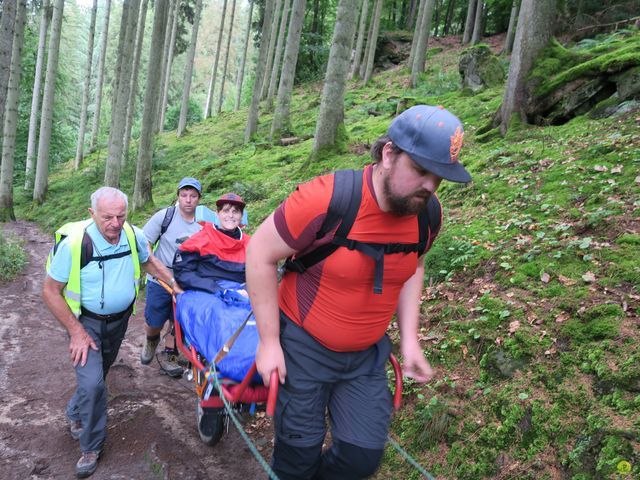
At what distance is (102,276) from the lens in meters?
3.83

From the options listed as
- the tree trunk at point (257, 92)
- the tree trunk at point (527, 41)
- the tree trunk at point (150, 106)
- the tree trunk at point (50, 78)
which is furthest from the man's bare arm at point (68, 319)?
the tree trunk at point (50, 78)

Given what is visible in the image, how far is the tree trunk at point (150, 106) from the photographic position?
42.2 feet

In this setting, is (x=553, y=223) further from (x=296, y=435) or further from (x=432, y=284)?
(x=296, y=435)

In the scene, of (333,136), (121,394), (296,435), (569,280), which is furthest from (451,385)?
(333,136)

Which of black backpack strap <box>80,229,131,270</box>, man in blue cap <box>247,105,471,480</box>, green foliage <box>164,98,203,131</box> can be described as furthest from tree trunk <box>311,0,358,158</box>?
green foliage <box>164,98,203,131</box>

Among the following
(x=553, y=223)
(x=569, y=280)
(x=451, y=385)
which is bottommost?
(x=451, y=385)

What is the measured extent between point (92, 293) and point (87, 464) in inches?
54.8

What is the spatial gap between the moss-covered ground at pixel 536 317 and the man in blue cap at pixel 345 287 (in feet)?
4.29

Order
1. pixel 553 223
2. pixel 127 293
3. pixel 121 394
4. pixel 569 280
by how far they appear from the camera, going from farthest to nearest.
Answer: pixel 553 223 < pixel 121 394 < pixel 569 280 < pixel 127 293

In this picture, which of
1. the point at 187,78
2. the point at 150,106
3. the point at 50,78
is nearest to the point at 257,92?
the point at 150,106

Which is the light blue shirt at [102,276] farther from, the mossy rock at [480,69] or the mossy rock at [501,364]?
the mossy rock at [480,69]

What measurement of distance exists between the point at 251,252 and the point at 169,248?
3572mm

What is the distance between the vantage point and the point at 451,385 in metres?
3.99

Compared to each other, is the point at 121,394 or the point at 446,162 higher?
the point at 446,162
